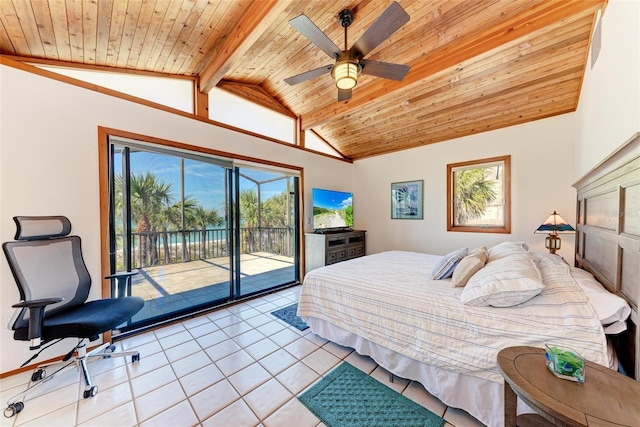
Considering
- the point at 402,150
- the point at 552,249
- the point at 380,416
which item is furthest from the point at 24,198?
the point at 552,249

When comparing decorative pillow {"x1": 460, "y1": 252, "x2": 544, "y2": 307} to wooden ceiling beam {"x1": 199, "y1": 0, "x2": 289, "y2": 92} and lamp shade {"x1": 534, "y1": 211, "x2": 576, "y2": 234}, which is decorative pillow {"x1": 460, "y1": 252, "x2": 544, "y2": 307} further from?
wooden ceiling beam {"x1": 199, "y1": 0, "x2": 289, "y2": 92}

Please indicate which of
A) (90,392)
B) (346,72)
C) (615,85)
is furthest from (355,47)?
(90,392)

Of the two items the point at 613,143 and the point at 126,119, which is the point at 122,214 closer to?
the point at 126,119

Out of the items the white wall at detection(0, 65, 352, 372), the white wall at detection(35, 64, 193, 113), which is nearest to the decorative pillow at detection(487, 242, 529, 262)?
the white wall at detection(0, 65, 352, 372)

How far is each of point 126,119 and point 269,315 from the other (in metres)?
2.75

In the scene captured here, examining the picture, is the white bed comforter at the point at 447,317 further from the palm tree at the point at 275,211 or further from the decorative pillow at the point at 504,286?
the palm tree at the point at 275,211

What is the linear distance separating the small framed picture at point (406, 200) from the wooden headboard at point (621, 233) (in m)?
2.50

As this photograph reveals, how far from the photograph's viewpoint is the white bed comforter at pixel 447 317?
4.16ft

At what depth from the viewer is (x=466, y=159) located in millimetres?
3920

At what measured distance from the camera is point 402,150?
4.66m

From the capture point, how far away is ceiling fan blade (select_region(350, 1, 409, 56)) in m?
1.61

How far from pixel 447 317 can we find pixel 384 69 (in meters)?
2.14

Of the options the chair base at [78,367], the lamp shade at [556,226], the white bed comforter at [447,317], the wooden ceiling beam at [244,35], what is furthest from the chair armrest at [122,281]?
the lamp shade at [556,226]

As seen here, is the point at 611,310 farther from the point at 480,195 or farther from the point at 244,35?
the point at 244,35
